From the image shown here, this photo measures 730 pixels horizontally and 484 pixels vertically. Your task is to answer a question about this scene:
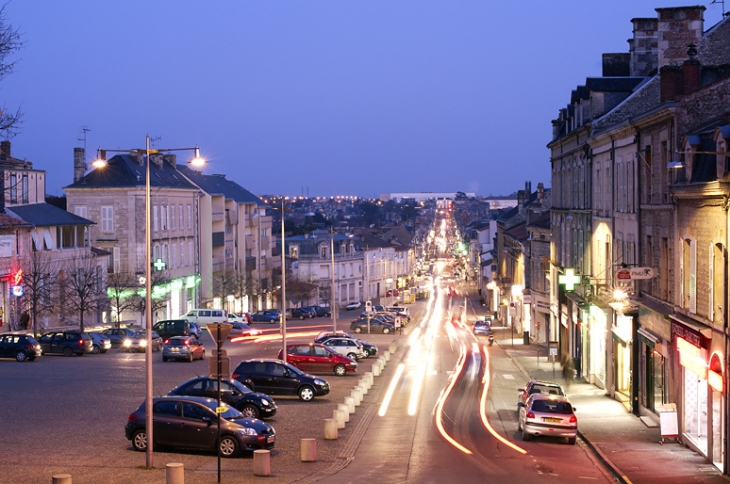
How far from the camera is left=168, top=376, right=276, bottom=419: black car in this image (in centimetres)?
3184

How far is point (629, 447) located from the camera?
3000cm

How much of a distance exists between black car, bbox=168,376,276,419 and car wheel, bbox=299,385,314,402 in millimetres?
5745

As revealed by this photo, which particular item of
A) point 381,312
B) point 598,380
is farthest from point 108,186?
point 598,380

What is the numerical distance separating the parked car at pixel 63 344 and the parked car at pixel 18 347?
11.7 ft

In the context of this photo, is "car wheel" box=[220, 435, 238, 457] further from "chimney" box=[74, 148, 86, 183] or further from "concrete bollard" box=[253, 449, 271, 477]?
"chimney" box=[74, 148, 86, 183]

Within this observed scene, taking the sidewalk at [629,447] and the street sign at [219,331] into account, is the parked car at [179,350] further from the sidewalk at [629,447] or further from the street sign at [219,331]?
the street sign at [219,331]

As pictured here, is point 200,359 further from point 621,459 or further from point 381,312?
point 381,312

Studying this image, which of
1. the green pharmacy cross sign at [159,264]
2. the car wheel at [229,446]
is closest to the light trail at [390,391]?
the car wheel at [229,446]

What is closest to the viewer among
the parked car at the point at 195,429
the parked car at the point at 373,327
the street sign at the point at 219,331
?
the street sign at the point at 219,331

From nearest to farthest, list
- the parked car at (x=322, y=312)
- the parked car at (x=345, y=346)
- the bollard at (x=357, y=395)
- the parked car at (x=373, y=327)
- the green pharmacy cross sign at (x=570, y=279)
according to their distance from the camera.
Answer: the bollard at (x=357, y=395) < the green pharmacy cross sign at (x=570, y=279) < the parked car at (x=345, y=346) < the parked car at (x=373, y=327) < the parked car at (x=322, y=312)

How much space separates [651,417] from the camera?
115ft

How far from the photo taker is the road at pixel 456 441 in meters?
24.9

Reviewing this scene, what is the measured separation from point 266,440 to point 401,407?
38.9ft

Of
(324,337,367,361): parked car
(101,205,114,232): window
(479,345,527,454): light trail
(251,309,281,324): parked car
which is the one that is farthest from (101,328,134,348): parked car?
(251,309,281,324): parked car
